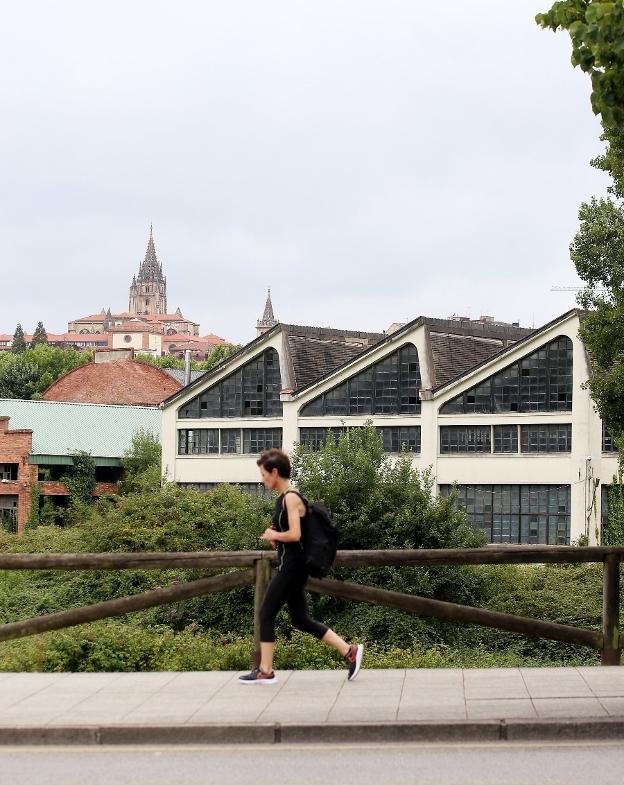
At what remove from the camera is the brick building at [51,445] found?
263 feet

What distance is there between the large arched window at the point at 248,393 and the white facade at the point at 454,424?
13.9 inches

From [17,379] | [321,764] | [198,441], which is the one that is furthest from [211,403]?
[321,764]

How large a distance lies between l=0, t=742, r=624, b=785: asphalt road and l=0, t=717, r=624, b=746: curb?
109 millimetres

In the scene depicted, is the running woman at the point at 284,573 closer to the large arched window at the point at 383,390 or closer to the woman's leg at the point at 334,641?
the woman's leg at the point at 334,641

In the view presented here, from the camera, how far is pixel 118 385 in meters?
108

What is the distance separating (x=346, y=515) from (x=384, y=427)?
31122mm

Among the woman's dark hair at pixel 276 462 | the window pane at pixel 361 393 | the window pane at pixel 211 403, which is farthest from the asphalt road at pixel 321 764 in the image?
the window pane at pixel 211 403

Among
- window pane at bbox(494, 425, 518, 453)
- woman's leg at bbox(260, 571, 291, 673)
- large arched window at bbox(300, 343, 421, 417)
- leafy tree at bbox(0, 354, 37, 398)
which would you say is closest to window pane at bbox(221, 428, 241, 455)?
large arched window at bbox(300, 343, 421, 417)

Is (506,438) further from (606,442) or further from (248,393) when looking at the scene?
(248,393)

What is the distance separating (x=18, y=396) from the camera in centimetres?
12494

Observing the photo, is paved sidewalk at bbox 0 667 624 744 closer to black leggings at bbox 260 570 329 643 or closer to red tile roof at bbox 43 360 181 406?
black leggings at bbox 260 570 329 643

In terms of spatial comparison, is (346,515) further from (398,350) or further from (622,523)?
(398,350)

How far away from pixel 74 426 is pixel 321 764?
261 feet

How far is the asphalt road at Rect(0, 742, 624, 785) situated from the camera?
779 cm
